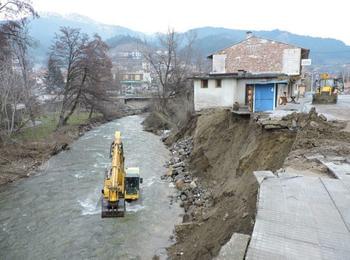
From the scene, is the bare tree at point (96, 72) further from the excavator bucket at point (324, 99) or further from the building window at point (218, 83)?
the excavator bucket at point (324, 99)

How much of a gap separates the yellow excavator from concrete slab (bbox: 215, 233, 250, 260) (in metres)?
9.97

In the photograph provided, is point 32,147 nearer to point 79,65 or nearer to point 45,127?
point 45,127

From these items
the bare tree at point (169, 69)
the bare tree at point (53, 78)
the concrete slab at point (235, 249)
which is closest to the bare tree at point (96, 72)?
the bare tree at point (53, 78)

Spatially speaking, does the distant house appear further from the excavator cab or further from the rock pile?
the excavator cab

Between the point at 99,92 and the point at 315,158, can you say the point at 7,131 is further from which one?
the point at 315,158

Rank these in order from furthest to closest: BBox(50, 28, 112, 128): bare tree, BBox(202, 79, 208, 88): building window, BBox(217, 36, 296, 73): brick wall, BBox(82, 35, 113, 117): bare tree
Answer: BBox(82, 35, 113, 117): bare tree → BBox(50, 28, 112, 128): bare tree → BBox(217, 36, 296, 73): brick wall → BBox(202, 79, 208, 88): building window

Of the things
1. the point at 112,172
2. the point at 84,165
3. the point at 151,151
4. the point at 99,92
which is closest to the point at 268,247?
the point at 112,172

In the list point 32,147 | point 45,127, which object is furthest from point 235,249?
point 45,127

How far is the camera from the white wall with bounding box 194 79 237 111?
28750 mm

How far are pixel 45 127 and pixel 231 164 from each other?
90.5ft

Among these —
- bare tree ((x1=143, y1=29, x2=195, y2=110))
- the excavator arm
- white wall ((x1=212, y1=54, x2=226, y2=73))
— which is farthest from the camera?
bare tree ((x1=143, y1=29, x2=195, y2=110))

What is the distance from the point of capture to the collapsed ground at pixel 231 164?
941 centimetres

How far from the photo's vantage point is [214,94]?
97.8 ft

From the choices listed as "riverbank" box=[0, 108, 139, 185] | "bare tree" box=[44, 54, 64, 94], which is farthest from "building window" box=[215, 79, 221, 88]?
"bare tree" box=[44, 54, 64, 94]
